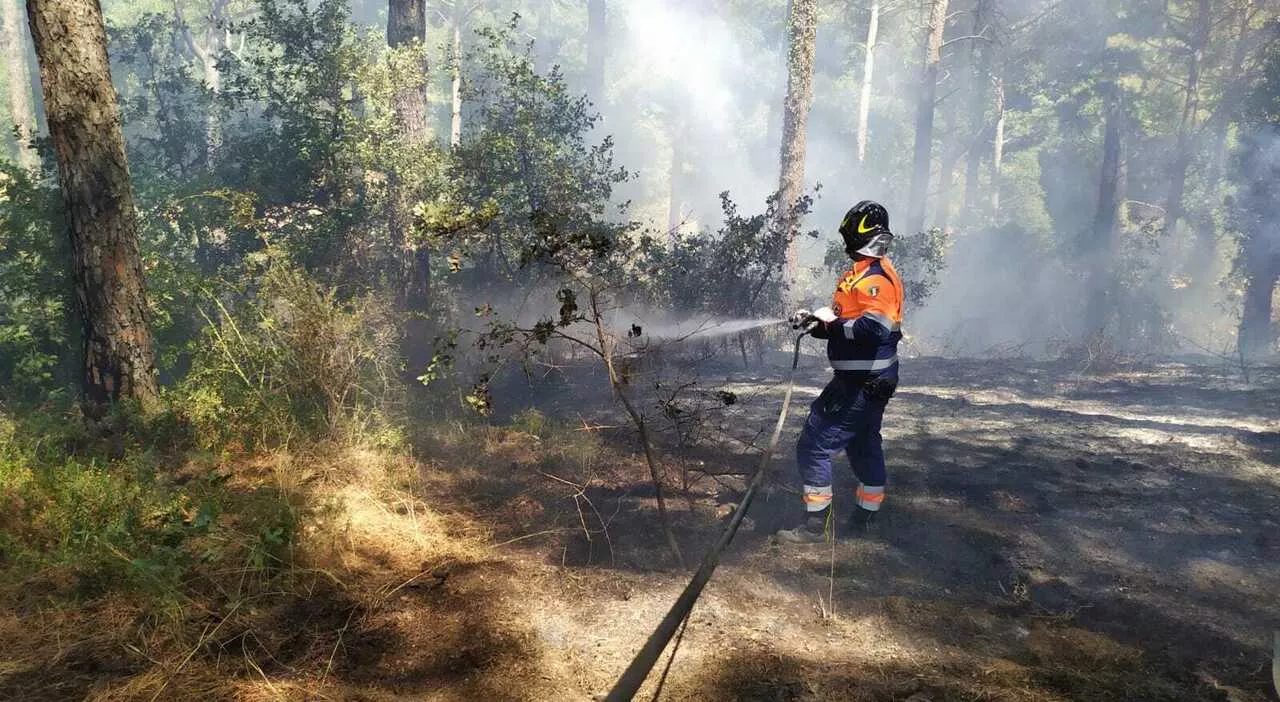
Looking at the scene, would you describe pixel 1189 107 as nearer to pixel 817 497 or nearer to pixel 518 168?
pixel 518 168

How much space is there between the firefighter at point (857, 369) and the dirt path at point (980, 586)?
351 mm

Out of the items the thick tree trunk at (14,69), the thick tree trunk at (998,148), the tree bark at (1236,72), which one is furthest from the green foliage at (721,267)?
the thick tree trunk at (998,148)

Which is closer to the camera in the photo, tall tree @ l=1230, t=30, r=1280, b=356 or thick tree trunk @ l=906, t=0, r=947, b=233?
tall tree @ l=1230, t=30, r=1280, b=356

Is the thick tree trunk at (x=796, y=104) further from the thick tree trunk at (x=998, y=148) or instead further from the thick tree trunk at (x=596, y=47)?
Answer: the thick tree trunk at (x=596, y=47)

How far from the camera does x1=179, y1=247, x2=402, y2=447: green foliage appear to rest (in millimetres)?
5879

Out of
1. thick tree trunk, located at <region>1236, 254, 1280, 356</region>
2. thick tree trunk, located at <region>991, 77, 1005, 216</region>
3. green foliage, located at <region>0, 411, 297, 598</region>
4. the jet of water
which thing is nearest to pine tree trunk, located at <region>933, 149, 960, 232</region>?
thick tree trunk, located at <region>991, 77, 1005, 216</region>

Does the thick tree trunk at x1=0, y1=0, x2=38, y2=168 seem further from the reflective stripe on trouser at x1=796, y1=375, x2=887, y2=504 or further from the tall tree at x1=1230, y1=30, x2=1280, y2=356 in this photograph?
the tall tree at x1=1230, y1=30, x2=1280, y2=356

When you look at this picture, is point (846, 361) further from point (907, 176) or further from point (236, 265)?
point (907, 176)

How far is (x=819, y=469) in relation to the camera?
521 centimetres

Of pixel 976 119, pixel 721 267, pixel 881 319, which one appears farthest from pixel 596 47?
pixel 881 319

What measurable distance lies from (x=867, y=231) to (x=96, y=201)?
5590 millimetres

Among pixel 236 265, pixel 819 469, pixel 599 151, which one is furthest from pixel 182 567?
pixel 599 151

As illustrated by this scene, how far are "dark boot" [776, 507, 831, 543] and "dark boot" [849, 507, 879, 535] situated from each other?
195mm

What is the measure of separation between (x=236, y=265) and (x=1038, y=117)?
123 ft
